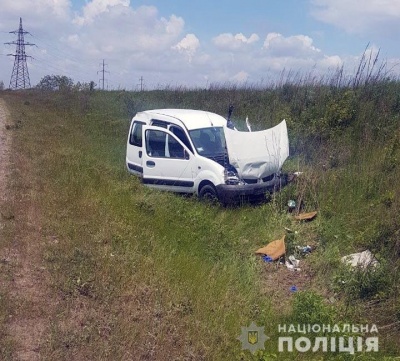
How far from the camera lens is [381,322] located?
17.1ft

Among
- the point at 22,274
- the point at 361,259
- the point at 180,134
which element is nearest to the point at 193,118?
the point at 180,134

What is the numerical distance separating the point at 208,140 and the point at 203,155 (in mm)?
532

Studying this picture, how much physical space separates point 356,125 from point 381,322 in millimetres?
7044

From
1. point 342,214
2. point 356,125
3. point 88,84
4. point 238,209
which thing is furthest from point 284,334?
point 88,84

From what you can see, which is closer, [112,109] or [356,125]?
[356,125]

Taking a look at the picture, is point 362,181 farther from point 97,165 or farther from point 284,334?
point 97,165

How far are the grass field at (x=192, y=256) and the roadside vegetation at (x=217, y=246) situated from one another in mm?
20

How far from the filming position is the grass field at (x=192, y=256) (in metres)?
4.59

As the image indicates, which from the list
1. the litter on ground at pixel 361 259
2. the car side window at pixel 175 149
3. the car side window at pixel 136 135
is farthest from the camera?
the car side window at pixel 136 135

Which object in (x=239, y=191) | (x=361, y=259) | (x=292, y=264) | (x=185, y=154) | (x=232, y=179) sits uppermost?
(x=185, y=154)

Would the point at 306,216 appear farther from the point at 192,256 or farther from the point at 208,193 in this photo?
the point at 192,256

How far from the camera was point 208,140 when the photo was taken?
33.1 feet

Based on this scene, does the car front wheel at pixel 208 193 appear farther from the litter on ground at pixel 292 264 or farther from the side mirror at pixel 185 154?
the litter on ground at pixel 292 264

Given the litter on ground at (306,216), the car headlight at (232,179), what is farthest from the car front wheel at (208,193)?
the litter on ground at (306,216)
